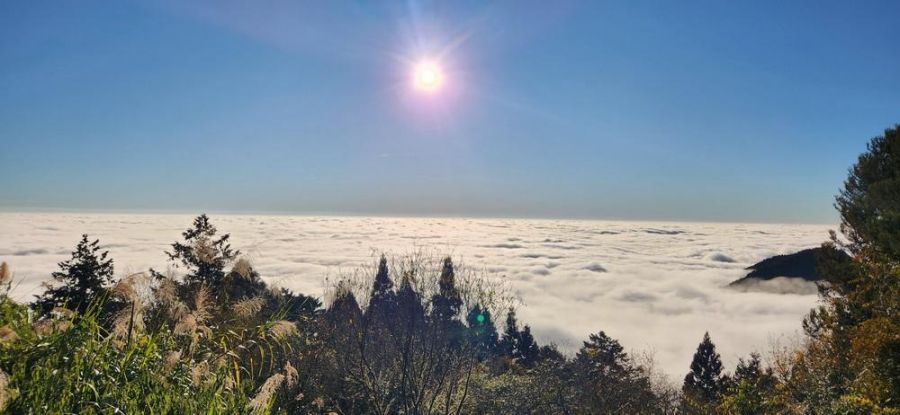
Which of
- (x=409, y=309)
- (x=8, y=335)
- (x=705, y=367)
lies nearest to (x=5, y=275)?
(x=8, y=335)

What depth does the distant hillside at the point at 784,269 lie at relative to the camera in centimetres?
10088

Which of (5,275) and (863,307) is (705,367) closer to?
(863,307)

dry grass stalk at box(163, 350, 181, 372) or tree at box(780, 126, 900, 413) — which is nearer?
dry grass stalk at box(163, 350, 181, 372)

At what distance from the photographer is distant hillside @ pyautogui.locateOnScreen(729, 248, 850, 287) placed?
100875mm

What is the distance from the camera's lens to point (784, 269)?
114000mm

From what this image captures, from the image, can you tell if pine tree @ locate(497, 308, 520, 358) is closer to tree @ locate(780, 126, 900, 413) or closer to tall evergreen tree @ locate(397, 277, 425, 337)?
tall evergreen tree @ locate(397, 277, 425, 337)

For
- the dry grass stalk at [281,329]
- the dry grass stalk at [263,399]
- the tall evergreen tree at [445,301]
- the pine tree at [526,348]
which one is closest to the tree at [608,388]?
the tall evergreen tree at [445,301]

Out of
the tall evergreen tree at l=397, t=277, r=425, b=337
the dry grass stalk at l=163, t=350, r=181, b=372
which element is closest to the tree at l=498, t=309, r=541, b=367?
the tall evergreen tree at l=397, t=277, r=425, b=337

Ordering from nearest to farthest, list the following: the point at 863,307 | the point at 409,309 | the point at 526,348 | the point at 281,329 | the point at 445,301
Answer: the point at 281,329 → the point at 863,307 → the point at 409,309 → the point at 445,301 → the point at 526,348

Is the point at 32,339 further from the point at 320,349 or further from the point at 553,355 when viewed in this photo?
the point at 553,355

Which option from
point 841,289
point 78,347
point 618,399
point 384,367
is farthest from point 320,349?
point 841,289

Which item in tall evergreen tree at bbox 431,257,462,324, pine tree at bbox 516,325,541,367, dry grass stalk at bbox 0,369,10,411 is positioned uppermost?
dry grass stalk at bbox 0,369,10,411

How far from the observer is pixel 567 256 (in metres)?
172

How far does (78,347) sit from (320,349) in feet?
59.2
